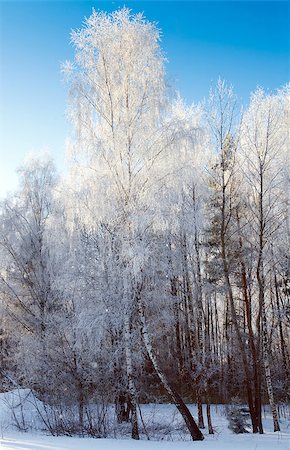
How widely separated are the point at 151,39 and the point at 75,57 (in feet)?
5.81

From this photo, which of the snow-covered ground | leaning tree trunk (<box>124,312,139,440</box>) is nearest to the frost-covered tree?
leaning tree trunk (<box>124,312,139,440</box>)

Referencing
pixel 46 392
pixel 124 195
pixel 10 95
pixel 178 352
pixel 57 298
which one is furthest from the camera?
pixel 178 352

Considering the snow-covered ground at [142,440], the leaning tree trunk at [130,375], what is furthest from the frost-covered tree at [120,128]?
the snow-covered ground at [142,440]

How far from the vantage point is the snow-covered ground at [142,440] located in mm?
6844

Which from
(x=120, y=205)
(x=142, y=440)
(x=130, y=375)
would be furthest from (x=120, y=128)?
(x=142, y=440)

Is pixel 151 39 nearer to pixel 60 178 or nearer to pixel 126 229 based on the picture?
pixel 126 229

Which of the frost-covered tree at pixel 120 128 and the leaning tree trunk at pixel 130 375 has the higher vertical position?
the frost-covered tree at pixel 120 128

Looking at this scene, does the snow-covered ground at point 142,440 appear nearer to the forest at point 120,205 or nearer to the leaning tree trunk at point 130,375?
the leaning tree trunk at point 130,375

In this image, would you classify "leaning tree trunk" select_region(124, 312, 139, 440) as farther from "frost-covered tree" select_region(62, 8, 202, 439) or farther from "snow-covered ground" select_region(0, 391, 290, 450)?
"snow-covered ground" select_region(0, 391, 290, 450)

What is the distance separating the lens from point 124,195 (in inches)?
357

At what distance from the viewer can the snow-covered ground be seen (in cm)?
684

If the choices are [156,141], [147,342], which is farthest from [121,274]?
[156,141]

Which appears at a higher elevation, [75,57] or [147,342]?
[75,57]

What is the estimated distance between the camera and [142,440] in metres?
8.32
